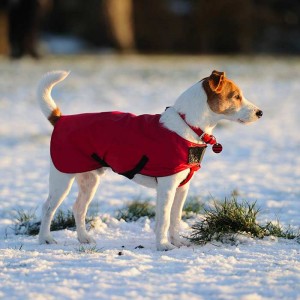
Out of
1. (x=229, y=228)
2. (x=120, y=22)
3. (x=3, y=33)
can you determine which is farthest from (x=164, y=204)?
(x=120, y=22)

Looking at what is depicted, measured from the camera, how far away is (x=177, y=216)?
5406 mm

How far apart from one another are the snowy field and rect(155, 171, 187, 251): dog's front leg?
0.11 meters

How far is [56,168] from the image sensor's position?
17.3 feet

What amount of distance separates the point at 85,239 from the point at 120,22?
24.7 metres

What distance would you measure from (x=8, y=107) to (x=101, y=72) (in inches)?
264

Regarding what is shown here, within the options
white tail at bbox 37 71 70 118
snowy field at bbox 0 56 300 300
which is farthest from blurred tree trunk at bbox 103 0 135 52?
white tail at bbox 37 71 70 118

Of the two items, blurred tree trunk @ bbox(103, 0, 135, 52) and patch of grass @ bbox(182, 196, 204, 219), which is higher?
blurred tree trunk @ bbox(103, 0, 135, 52)

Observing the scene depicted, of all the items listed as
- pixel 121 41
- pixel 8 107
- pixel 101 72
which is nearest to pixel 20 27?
pixel 101 72

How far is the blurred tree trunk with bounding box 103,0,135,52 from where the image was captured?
1123 inches

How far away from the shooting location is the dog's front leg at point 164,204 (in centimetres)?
501

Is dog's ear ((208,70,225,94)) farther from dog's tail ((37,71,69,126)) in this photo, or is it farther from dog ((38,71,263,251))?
dog's tail ((37,71,69,126))

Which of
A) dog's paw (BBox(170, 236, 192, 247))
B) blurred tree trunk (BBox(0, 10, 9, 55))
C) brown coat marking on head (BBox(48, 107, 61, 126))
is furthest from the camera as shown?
blurred tree trunk (BBox(0, 10, 9, 55))

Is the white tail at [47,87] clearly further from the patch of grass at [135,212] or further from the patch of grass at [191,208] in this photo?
the patch of grass at [191,208]

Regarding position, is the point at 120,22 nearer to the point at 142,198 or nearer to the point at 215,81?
the point at 142,198
